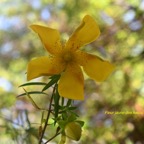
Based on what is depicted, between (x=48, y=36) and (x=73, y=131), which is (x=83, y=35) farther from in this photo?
(x=73, y=131)

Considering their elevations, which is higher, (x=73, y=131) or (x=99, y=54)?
(x=73, y=131)

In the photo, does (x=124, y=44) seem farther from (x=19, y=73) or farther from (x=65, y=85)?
(x=65, y=85)

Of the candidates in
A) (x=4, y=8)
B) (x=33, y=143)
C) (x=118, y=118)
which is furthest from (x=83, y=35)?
(x=4, y=8)

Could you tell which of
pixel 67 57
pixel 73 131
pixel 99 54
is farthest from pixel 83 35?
pixel 99 54

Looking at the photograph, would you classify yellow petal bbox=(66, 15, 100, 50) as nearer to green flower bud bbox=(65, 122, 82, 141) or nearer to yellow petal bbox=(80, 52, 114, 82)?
yellow petal bbox=(80, 52, 114, 82)

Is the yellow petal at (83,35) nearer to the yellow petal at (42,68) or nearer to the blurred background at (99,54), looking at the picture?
the yellow petal at (42,68)
